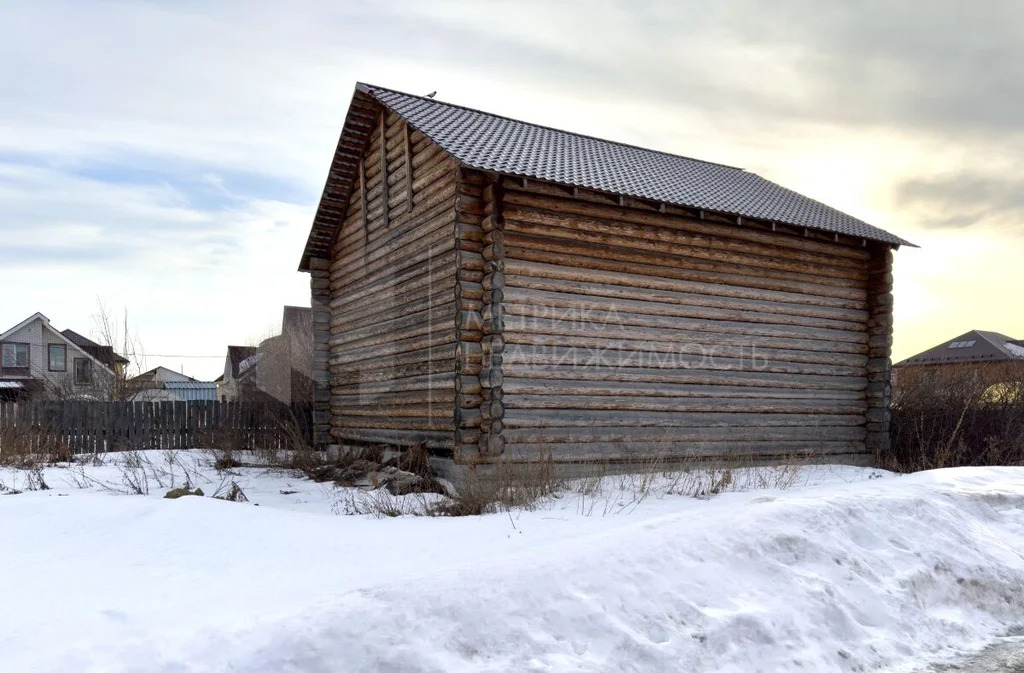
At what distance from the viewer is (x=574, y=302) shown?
11938mm

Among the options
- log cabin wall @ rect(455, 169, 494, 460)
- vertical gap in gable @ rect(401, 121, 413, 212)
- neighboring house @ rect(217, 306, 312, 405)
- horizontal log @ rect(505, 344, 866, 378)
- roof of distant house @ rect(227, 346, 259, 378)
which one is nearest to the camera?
log cabin wall @ rect(455, 169, 494, 460)

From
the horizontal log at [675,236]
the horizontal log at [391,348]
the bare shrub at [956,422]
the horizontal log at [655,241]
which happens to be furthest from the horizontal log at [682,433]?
the horizontal log at [675,236]

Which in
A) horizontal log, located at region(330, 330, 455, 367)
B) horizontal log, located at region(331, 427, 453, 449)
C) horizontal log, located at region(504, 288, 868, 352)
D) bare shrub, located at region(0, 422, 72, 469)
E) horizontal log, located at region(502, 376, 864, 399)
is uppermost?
horizontal log, located at region(504, 288, 868, 352)

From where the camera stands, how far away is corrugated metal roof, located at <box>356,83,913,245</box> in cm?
1168

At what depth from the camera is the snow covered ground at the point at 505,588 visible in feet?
12.9

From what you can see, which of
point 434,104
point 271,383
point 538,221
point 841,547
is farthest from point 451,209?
point 271,383

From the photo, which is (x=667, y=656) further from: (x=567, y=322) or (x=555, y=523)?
(x=567, y=322)

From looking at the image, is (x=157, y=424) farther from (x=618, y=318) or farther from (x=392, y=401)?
(x=618, y=318)

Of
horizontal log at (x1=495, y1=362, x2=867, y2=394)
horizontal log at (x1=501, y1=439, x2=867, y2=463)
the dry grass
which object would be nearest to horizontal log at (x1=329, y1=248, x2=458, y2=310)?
horizontal log at (x1=495, y1=362, x2=867, y2=394)

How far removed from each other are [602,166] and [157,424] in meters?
12.1

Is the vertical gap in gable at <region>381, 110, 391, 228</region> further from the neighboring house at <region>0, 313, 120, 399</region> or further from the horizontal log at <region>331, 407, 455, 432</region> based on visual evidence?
the neighboring house at <region>0, 313, 120, 399</region>

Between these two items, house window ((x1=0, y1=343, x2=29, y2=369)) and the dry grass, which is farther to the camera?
house window ((x1=0, y1=343, x2=29, y2=369))

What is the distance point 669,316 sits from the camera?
12.9 m

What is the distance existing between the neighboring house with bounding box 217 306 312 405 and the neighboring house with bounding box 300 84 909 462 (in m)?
9.42
